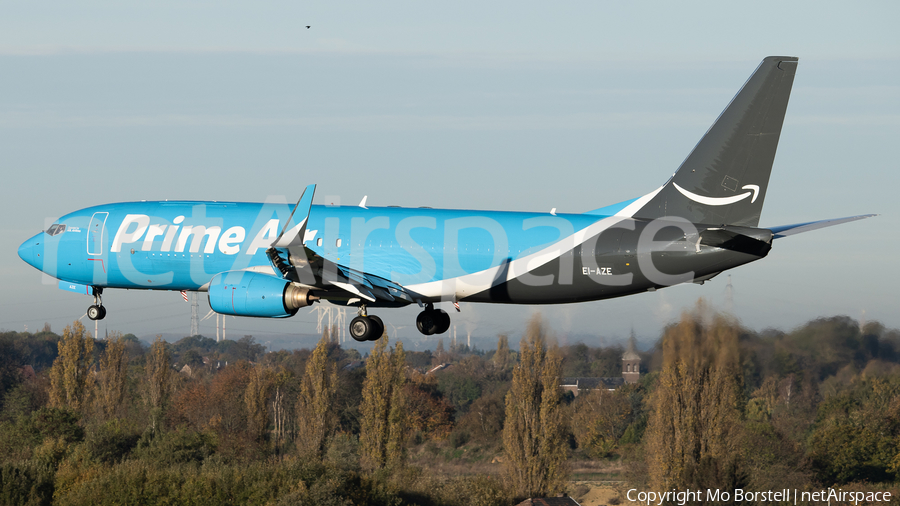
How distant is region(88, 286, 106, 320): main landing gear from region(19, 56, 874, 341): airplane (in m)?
1.01

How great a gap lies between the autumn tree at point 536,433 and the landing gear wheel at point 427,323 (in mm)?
44369

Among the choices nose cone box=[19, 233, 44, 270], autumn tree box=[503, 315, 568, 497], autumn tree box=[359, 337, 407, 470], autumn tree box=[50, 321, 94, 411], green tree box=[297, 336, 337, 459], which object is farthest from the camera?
Result: autumn tree box=[50, 321, 94, 411]

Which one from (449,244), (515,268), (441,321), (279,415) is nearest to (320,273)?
(449,244)

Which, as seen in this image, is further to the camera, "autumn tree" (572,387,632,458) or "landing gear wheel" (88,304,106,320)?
"autumn tree" (572,387,632,458)

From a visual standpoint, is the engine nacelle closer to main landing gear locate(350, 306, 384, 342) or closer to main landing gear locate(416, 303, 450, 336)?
main landing gear locate(350, 306, 384, 342)

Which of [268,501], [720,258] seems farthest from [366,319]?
[268,501]

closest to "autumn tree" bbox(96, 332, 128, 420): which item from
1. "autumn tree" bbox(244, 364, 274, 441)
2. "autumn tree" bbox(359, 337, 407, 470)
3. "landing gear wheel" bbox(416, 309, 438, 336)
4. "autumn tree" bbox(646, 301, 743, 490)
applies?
"autumn tree" bbox(244, 364, 274, 441)

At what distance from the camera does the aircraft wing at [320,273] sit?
32188mm

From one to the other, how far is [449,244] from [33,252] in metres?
20.1

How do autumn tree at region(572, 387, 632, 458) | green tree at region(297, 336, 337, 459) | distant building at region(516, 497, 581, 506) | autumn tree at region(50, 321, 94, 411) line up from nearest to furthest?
distant building at region(516, 497, 581, 506) < green tree at region(297, 336, 337, 459) < autumn tree at region(50, 321, 94, 411) < autumn tree at region(572, 387, 632, 458)

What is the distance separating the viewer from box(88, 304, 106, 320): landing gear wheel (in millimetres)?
40688

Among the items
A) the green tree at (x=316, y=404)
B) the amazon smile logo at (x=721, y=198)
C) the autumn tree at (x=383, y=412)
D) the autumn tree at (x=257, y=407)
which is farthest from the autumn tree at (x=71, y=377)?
the amazon smile logo at (x=721, y=198)

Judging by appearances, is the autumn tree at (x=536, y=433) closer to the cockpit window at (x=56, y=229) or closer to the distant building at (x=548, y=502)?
the distant building at (x=548, y=502)

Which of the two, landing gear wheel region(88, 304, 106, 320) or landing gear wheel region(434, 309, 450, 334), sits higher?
landing gear wheel region(88, 304, 106, 320)
